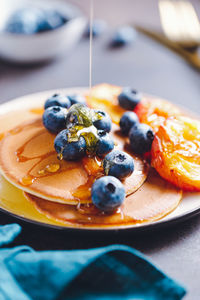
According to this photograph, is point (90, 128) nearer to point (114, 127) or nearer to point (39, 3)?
point (114, 127)

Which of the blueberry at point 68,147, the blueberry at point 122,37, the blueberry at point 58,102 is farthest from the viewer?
the blueberry at point 122,37

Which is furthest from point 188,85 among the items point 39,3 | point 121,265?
point 121,265

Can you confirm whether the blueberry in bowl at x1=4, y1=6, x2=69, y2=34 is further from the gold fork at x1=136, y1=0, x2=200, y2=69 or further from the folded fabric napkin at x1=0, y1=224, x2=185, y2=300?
the folded fabric napkin at x1=0, y1=224, x2=185, y2=300

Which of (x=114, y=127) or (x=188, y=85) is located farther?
(x=188, y=85)

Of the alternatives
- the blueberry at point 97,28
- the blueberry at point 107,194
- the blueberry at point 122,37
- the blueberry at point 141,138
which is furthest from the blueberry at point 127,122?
the blueberry at point 97,28

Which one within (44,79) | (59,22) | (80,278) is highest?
(59,22)

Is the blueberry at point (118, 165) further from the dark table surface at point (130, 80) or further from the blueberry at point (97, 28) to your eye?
the blueberry at point (97, 28)
